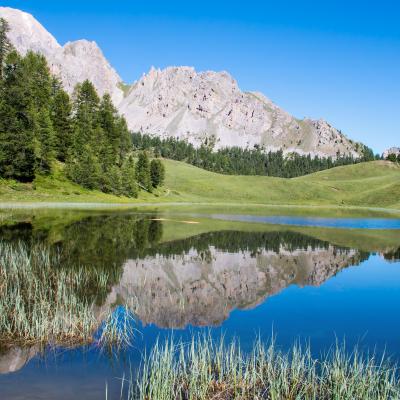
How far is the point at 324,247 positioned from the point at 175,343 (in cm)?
2682

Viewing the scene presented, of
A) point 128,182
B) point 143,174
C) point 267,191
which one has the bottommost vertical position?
point 128,182

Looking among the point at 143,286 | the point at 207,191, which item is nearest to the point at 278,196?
the point at 207,191

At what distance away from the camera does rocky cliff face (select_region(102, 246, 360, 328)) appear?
15.5m

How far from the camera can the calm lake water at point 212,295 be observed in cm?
1018

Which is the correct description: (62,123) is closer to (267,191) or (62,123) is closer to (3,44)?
(3,44)

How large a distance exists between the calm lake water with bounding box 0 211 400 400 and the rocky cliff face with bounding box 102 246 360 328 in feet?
0.19

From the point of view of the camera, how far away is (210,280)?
2148 cm

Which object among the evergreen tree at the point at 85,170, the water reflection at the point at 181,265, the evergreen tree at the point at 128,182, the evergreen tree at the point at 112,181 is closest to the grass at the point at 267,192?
the evergreen tree at the point at 128,182

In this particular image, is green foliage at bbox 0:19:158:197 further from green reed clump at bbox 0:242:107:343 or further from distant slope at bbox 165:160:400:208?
green reed clump at bbox 0:242:107:343

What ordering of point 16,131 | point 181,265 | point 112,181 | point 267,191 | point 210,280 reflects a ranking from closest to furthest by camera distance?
1. point 210,280
2. point 181,265
3. point 16,131
4. point 112,181
5. point 267,191

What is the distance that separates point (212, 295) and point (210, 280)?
10.3 feet

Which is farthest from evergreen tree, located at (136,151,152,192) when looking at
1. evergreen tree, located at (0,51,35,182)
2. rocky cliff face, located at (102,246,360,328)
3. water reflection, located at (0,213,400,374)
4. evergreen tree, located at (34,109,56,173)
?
rocky cliff face, located at (102,246,360,328)

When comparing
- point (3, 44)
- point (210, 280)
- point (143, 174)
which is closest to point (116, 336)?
point (210, 280)

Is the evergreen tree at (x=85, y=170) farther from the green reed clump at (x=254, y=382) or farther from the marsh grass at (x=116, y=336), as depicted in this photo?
the green reed clump at (x=254, y=382)
